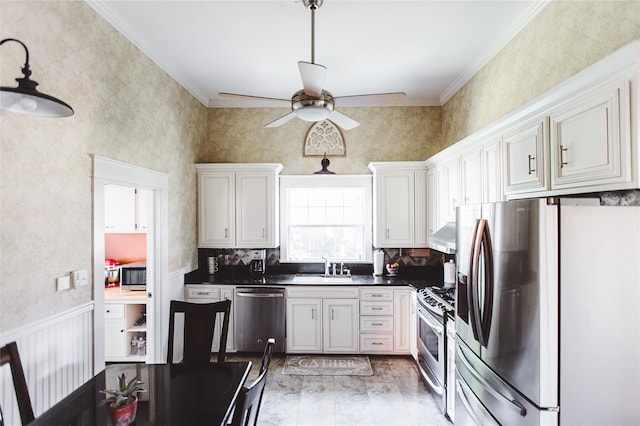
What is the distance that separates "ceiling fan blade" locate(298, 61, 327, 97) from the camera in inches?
76.7

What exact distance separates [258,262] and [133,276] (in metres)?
1.47

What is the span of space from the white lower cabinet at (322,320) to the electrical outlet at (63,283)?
2.22 meters

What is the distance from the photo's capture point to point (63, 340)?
210 cm

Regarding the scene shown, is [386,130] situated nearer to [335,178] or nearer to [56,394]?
[335,178]

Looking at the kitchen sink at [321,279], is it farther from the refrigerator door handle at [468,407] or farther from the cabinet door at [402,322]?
the refrigerator door handle at [468,407]

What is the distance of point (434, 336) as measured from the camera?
2.99 m

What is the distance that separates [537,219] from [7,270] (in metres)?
2.64

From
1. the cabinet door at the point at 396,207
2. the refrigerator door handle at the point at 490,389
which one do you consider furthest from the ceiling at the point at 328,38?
the refrigerator door handle at the point at 490,389

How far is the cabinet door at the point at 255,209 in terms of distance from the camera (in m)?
4.25

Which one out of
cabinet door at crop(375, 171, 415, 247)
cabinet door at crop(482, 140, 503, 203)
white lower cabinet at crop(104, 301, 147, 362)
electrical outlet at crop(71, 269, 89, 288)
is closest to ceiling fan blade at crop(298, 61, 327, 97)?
cabinet door at crop(482, 140, 503, 203)

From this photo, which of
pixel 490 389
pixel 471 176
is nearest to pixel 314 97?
pixel 471 176

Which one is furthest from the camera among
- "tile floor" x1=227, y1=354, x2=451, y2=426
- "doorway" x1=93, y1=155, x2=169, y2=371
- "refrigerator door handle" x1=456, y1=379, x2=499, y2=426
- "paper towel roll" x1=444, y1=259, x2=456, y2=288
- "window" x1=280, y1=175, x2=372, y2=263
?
"window" x1=280, y1=175, x2=372, y2=263

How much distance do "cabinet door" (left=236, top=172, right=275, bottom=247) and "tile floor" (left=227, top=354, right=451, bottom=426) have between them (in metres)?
1.51

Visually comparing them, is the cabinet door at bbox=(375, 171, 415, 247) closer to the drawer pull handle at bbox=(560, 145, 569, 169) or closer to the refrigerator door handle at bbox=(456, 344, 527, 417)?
the refrigerator door handle at bbox=(456, 344, 527, 417)
